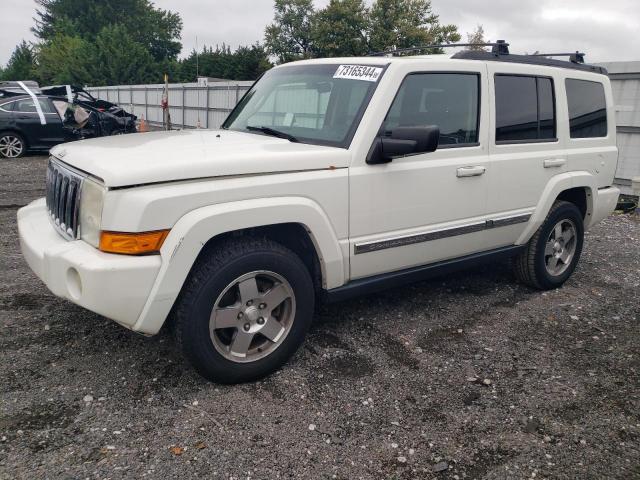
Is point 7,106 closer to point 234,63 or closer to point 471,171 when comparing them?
point 471,171

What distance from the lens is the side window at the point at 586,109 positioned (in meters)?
4.75

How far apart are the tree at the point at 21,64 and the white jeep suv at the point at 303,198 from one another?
62.9 meters

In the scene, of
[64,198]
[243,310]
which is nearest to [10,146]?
[64,198]

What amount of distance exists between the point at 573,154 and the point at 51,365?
4.35 metres

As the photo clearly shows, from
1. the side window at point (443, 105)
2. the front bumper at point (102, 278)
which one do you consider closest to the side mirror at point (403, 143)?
the side window at point (443, 105)

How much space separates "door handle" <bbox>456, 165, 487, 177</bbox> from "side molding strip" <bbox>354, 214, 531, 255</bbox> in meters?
0.38

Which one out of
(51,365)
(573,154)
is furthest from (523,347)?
(51,365)

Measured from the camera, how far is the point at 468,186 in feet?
12.9

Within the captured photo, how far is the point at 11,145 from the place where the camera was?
12656 millimetres

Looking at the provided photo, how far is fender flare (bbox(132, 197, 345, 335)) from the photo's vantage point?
2738mm

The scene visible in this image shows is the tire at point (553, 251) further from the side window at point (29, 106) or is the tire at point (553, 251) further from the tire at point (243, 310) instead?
the side window at point (29, 106)

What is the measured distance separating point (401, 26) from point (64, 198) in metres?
49.9

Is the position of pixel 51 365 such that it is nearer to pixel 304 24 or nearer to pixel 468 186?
pixel 468 186

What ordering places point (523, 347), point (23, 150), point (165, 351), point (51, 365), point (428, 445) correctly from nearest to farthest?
1. point (428, 445)
2. point (51, 365)
3. point (165, 351)
4. point (523, 347)
5. point (23, 150)
